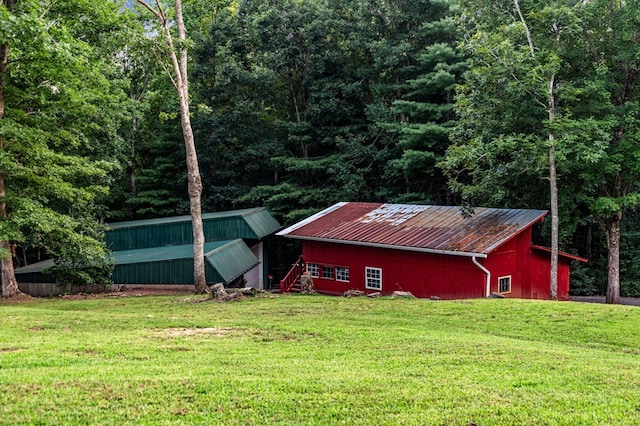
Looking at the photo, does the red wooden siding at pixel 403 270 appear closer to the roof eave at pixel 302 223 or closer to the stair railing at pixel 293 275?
the stair railing at pixel 293 275

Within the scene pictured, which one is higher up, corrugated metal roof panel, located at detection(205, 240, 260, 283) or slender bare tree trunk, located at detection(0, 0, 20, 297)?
slender bare tree trunk, located at detection(0, 0, 20, 297)

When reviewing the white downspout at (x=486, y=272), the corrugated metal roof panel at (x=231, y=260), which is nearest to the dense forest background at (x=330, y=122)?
the white downspout at (x=486, y=272)

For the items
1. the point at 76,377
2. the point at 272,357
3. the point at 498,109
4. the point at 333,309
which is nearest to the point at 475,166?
the point at 498,109

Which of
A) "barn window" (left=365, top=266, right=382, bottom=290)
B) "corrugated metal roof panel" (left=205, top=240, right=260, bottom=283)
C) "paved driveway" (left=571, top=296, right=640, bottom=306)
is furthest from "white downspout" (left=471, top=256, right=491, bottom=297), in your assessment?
"corrugated metal roof panel" (left=205, top=240, right=260, bottom=283)

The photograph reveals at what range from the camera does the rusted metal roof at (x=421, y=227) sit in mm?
20250

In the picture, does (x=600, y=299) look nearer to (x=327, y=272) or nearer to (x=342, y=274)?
(x=342, y=274)

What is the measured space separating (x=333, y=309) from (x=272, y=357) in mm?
6282

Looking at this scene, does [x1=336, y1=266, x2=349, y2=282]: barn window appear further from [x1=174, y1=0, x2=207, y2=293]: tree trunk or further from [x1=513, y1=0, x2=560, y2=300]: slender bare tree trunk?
[x1=513, y1=0, x2=560, y2=300]: slender bare tree trunk

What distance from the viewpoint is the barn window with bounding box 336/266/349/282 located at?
24.3m

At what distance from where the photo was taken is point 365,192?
34.4m

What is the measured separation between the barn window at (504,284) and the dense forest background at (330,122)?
3.43 m

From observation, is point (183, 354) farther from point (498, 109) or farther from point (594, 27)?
point (594, 27)

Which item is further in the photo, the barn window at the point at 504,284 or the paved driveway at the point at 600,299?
the paved driveway at the point at 600,299

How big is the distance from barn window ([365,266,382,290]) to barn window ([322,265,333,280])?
2.23m
